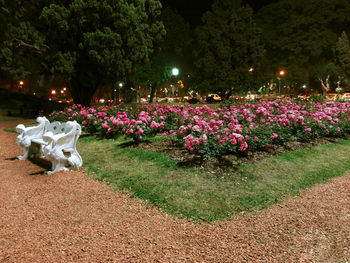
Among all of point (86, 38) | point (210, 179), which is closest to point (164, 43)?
point (86, 38)

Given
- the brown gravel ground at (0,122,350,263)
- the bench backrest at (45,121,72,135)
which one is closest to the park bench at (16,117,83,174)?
the bench backrest at (45,121,72,135)

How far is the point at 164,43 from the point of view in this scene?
91.1 ft

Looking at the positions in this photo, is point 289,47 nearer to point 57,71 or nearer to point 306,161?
point 57,71

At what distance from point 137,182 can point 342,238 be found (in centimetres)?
328

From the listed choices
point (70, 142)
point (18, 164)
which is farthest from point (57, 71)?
point (70, 142)

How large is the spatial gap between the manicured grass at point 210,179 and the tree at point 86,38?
9101 millimetres

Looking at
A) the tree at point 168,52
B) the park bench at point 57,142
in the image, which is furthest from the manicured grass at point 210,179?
the tree at point 168,52

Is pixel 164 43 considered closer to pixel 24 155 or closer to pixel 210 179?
pixel 24 155

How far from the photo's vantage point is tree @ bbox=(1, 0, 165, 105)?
1410 centimetres

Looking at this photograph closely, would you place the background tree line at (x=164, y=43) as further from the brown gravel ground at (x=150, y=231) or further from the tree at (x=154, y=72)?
the brown gravel ground at (x=150, y=231)

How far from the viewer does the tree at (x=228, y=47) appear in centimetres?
2378

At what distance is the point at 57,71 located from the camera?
49.1 ft

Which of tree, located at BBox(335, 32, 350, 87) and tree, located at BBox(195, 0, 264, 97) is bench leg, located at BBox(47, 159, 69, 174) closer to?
tree, located at BBox(195, 0, 264, 97)

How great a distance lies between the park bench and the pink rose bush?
174 cm
